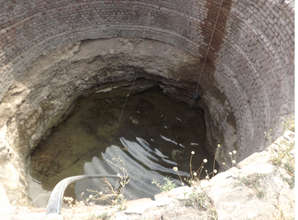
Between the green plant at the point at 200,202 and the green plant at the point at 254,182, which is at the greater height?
the green plant at the point at 254,182

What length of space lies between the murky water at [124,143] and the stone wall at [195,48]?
0.42m

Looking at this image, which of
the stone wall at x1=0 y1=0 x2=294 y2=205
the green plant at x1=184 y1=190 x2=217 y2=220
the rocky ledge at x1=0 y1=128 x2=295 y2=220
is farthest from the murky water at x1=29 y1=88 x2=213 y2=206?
the green plant at x1=184 y1=190 x2=217 y2=220

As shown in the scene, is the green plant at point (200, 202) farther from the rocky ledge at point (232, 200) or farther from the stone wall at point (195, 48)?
the stone wall at point (195, 48)

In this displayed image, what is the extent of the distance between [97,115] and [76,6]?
2.36 metres

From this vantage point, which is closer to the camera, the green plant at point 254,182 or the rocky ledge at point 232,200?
the rocky ledge at point 232,200

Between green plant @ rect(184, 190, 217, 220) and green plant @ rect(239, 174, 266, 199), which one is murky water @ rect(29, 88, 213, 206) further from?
green plant @ rect(239, 174, 266, 199)

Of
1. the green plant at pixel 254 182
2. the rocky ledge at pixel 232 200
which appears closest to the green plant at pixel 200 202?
the rocky ledge at pixel 232 200

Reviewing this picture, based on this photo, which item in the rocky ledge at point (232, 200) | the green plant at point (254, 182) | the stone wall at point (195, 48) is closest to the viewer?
the rocky ledge at point (232, 200)

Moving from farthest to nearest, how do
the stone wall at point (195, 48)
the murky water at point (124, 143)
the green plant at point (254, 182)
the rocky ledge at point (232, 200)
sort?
the murky water at point (124, 143)
the stone wall at point (195, 48)
the green plant at point (254, 182)
the rocky ledge at point (232, 200)

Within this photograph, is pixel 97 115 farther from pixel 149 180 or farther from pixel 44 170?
pixel 149 180

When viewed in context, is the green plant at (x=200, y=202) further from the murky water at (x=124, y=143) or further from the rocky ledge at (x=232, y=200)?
the murky water at (x=124, y=143)

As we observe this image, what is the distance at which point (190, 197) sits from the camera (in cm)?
Result: 205

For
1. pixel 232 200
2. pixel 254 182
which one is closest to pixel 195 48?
pixel 254 182

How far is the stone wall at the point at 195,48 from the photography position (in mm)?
3738
